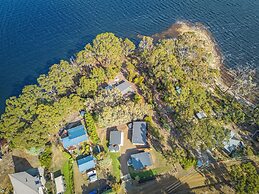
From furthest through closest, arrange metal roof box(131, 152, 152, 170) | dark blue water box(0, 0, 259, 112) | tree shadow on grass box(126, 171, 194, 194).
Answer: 1. dark blue water box(0, 0, 259, 112)
2. metal roof box(131, 152, 152, 170)
3. tree shadow on grass box(126, 171, 194, 194)

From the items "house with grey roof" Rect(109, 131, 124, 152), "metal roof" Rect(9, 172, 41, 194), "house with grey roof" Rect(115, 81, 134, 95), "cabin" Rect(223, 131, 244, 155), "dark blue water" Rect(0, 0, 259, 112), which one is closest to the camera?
"metal roof" Rect(9, 172, 41, 194)

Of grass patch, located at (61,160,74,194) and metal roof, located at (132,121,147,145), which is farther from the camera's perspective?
metal roof, located at (132,121,147,145)

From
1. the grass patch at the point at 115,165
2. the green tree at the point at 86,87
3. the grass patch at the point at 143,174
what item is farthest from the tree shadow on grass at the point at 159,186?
the green tree at the point at 86,87

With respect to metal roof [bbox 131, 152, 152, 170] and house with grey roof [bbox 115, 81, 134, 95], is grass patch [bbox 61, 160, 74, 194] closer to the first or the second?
metal roof [bbox 131, 152, 152, 170]

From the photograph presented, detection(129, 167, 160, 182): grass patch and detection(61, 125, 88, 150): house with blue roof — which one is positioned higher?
detection(61, 125, 88, 150): house with blue roof

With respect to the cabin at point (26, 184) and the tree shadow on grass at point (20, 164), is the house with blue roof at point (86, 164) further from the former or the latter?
the tree shadow on grass at point (20, 164)

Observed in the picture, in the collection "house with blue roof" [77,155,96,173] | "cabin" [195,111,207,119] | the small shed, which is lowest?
the small shed

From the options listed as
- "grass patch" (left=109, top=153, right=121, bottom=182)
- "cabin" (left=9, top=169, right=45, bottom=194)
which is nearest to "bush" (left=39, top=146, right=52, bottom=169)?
"cabin" (left=9, top=169, right=45, bottom=194)

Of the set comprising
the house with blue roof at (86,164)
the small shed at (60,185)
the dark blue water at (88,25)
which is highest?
the dark blue water at (88,25)
